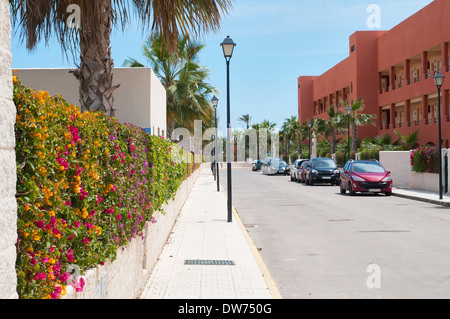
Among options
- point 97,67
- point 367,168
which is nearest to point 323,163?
point 367,168

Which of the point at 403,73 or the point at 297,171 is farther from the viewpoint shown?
the point at 403,73

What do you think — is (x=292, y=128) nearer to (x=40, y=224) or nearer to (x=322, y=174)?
(x=322, y=174)

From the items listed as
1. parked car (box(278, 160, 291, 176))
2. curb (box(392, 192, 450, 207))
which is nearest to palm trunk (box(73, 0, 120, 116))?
curb (box(392, 192, 450, 207))

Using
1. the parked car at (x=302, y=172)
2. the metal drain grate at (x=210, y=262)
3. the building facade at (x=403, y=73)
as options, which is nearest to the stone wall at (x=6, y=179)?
the metal drain grate at (x=210, y=262)

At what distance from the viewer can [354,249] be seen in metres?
10.1

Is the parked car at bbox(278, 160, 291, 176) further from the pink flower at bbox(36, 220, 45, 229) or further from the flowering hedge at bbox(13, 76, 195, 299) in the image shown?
the pink flower at bbox(36, 220, 45, 229)

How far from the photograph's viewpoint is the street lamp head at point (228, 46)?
15.1 m

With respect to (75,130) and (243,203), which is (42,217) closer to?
(75,130)

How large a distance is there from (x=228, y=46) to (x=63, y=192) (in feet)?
38.8

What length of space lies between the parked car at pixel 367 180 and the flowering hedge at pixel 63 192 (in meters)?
19.0

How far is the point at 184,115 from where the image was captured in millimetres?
36844

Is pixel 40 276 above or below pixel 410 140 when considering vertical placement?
below

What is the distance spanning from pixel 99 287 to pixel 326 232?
855 cm

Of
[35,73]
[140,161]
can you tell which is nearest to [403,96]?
[35,73]
